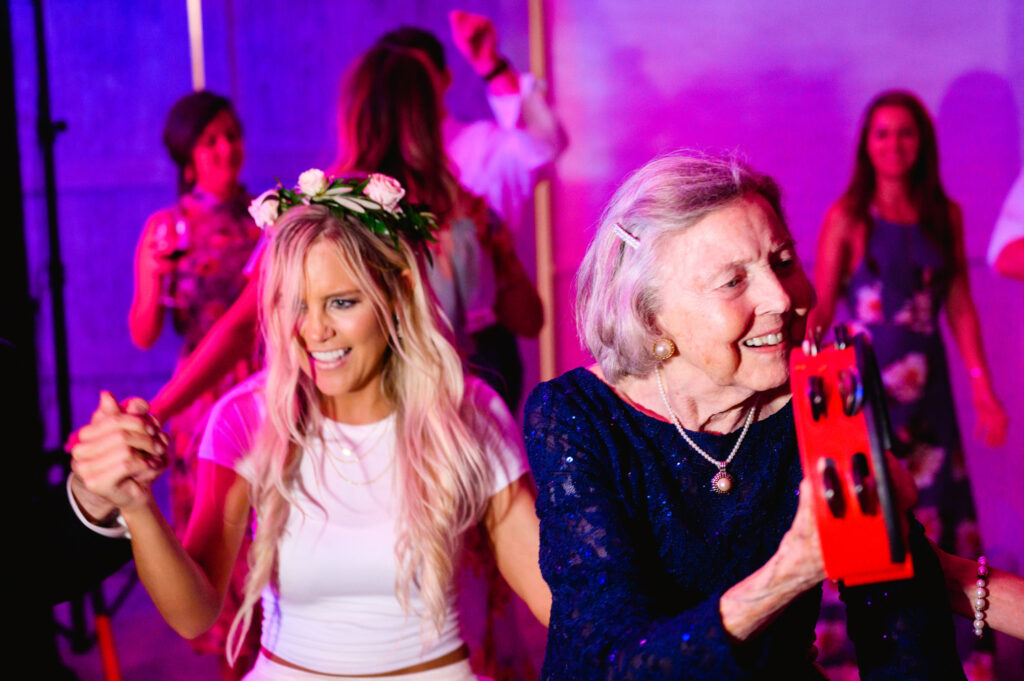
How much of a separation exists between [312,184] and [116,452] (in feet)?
2.49

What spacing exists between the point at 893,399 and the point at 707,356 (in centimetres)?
223

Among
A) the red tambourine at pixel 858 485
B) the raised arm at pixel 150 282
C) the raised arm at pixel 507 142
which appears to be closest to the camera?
the red tambourine at pixel 858 485

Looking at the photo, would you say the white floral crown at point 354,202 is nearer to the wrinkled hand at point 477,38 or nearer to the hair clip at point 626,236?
the hair clip at point 626,236

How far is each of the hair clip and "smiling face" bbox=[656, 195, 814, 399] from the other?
0.16ft

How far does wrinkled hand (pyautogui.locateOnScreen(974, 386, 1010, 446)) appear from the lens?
355cm

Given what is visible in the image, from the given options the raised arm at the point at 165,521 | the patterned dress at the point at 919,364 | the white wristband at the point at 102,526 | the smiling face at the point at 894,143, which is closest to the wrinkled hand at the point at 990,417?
the patterned dress at the point at 919,364

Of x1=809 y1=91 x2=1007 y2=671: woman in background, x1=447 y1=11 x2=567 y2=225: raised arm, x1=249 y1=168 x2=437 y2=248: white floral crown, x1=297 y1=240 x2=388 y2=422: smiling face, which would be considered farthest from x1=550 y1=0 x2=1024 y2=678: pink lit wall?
x1=297 y1=240 x2=388 y2=422: smiling face

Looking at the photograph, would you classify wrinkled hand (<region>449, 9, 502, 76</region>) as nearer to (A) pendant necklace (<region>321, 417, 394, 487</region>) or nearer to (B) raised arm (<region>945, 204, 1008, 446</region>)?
(B) raised arm (<region>945, 204, 1008, 446</region>)

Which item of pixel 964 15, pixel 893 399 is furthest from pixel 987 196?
pixel 893 399

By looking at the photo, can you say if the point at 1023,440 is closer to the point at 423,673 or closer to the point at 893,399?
the point at 893,399

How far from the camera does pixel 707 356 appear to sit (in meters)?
1.46

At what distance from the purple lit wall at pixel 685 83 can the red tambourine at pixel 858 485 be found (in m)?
3.41

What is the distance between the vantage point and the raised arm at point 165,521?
1.48 meters

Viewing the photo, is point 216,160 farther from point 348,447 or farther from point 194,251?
point 348,447
